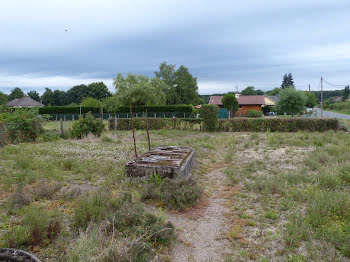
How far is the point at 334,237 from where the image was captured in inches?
125

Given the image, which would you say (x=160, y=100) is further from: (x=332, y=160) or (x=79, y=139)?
(x=332, y=160)

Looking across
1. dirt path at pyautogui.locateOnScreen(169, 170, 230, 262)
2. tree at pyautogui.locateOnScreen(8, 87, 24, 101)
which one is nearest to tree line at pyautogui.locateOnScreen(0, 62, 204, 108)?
tree at pyautogui.locateOnScreen(8, 87, 24, 101)

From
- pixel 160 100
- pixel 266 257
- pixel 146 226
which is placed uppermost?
pixel 160 100

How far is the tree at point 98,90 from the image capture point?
67938 mm

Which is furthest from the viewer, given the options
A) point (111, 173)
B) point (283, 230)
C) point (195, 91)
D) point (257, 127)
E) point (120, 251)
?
point (195, 91)

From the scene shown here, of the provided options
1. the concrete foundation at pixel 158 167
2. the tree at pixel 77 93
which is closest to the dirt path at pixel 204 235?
the concrete foundation at pixel 158 167

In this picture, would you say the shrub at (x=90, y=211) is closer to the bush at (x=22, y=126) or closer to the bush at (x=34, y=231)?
the bush at (x=34, y=231)

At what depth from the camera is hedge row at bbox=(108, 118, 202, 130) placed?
18266 mm

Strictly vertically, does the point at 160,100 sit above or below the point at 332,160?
above

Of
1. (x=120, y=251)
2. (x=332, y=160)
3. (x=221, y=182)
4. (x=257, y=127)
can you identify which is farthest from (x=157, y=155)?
(x=257, y=127)

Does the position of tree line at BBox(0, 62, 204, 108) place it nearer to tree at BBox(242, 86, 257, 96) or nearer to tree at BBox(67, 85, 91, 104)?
tree at BBox(67, 85, 91, 104)

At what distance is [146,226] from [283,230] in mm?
1939

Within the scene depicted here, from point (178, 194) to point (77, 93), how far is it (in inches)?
2849

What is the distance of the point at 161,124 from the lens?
745 inches
